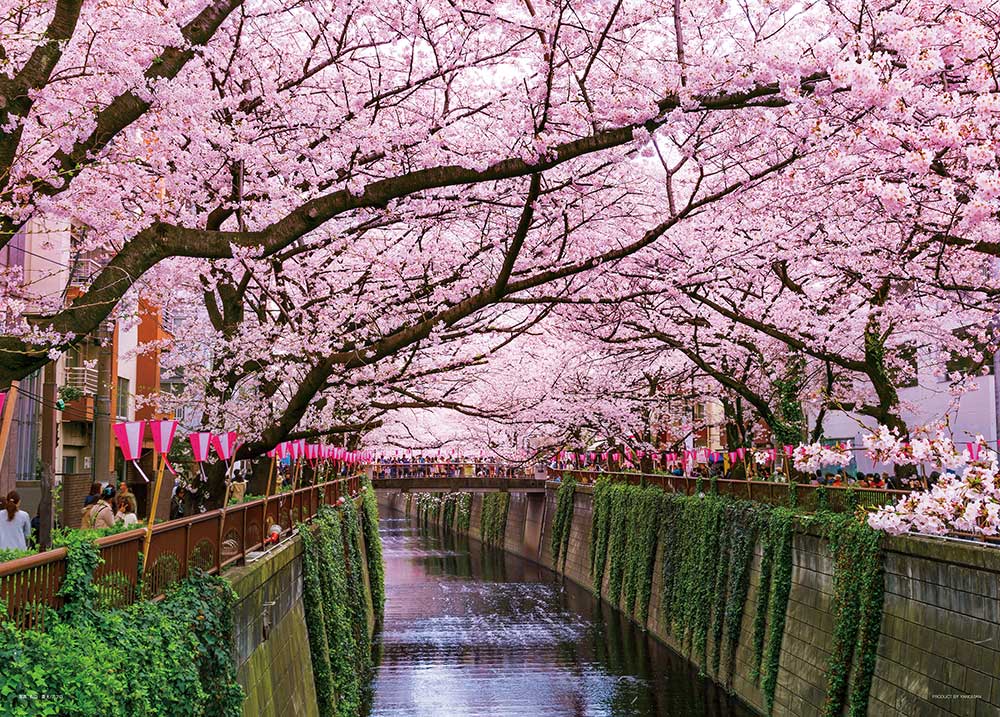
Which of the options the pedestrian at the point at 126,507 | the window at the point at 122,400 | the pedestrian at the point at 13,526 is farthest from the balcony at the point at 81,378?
the pedestrian at the point at 13,526

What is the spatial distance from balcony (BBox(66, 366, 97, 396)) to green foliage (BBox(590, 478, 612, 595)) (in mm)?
19039

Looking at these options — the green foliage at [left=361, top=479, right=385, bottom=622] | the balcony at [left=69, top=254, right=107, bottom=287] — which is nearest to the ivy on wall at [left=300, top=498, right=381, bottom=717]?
the balcony at [left=69, top=254, right=107, bottom=287]

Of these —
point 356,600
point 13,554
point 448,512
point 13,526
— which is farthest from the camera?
point 448,512

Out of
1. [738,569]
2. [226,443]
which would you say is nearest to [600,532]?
[738,569]

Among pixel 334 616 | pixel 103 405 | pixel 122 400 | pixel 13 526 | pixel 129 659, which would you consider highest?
pixel 122 400

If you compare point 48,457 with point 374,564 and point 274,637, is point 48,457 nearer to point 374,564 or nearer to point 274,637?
point 274,637

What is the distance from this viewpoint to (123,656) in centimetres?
664

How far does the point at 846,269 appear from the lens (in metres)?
20.3

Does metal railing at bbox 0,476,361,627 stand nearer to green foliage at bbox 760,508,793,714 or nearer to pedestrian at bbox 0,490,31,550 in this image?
pedestrian at bbox 0,490,31,550

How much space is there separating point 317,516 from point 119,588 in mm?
14204

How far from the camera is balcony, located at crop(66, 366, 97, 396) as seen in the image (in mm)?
31047

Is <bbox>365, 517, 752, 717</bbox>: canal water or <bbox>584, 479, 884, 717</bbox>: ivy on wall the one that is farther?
<bbox>365, 517, 752, 717</bbox>: canal water

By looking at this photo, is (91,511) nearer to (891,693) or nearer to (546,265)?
(546,265)

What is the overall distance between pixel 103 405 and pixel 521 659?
1318 cm
